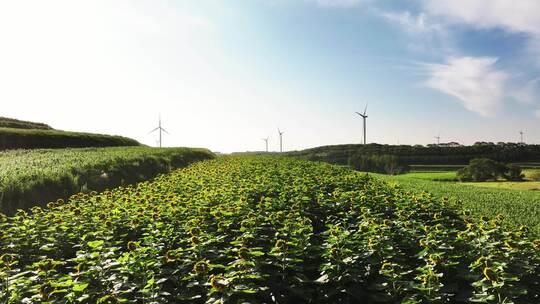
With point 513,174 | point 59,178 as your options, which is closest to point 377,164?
point 513,174

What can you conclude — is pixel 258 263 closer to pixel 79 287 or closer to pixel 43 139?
pixel 79 287

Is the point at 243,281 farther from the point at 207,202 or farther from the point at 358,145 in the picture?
the point at 358,145

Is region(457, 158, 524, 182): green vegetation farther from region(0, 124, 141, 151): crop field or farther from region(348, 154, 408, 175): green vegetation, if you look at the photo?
region(0, 124, 141, 151): crop field

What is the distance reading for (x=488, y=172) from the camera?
243ft

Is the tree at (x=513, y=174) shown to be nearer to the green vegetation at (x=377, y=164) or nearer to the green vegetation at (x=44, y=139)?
the green vegetation at (x=377, y=164)

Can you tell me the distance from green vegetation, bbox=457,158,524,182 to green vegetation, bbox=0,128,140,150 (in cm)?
5861

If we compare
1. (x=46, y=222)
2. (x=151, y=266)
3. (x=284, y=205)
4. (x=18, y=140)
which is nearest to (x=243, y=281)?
(x=151, y=266)

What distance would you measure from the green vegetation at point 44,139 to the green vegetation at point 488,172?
5861 centimetres

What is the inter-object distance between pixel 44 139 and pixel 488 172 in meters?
69.3

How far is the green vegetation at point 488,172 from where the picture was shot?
72.7 metres

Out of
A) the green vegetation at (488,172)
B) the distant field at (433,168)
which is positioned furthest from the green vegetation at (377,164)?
the green vegetation at (488,172)

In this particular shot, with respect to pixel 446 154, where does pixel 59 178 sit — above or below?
below

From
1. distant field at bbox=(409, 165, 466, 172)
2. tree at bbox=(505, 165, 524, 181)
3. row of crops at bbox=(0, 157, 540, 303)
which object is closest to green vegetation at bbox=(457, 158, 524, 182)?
tree at bbox=(505, 165, 524, 181)

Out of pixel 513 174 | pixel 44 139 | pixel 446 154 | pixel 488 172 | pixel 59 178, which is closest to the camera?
pixel 59 178
